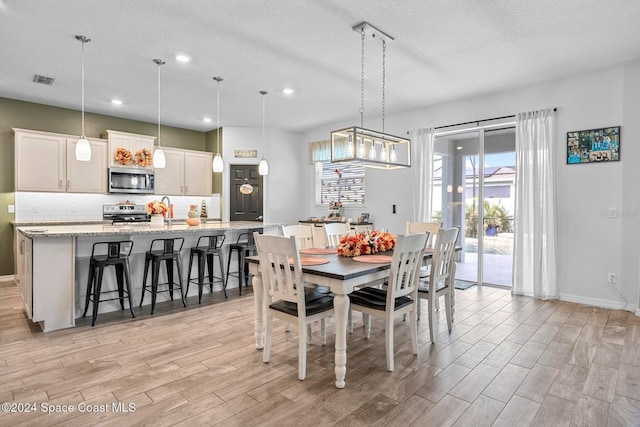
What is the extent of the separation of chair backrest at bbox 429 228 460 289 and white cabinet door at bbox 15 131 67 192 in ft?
19.0

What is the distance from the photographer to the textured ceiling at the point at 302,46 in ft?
9.62

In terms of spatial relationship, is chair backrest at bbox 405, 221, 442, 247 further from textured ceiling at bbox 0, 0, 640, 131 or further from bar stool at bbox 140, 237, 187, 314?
bar stool at bbox 140, 237, 187, 314

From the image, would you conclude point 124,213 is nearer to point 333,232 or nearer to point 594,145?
point 333,232

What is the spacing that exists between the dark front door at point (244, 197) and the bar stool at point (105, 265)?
11.2 ft

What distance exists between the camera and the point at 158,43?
354cm

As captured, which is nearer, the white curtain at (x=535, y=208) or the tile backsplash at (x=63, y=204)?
the white curtain at (x=535, y=208)

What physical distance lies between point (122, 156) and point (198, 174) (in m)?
1.50

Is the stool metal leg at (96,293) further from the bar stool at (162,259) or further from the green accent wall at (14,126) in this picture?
the green accent wall at (14,126)

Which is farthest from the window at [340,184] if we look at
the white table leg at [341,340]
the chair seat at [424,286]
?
the white table leg at [341,340]

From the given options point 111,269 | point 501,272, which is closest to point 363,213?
point 501,272

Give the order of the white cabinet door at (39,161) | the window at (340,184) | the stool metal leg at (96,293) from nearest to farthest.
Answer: the stool metal leg at (96,293)
the white cabinet door at (39,161)
the window at (340,184)

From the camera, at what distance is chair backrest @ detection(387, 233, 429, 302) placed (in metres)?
2.56

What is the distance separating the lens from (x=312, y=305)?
8.54 feet

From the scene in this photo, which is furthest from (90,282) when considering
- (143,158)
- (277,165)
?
(277,165)
